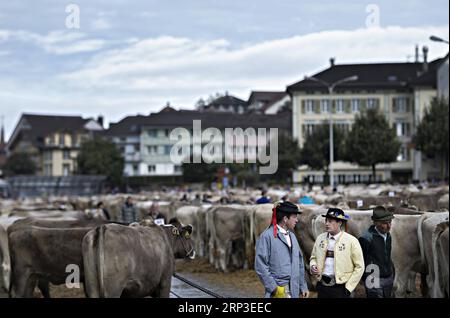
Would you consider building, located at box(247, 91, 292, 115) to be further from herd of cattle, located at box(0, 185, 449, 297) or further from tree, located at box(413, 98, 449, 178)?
herd of cattle, located at box(0, 185, 449, 297)

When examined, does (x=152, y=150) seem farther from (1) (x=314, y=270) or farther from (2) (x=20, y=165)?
(1) (x=314, y=270)

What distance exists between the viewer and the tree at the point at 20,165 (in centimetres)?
11388

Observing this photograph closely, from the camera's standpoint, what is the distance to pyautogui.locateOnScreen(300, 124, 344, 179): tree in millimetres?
71125

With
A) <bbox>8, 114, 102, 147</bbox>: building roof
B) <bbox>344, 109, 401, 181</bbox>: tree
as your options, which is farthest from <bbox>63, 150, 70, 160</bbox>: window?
<bbox>344, 109, 401, 181</bbox>: tree

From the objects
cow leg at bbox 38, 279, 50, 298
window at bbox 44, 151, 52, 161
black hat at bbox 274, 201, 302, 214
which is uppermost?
window at bbox 44, 151, 52, 161

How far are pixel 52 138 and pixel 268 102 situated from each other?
34.8m

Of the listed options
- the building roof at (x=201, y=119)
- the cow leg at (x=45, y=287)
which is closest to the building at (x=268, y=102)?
the building roof at (x=201, y=119)

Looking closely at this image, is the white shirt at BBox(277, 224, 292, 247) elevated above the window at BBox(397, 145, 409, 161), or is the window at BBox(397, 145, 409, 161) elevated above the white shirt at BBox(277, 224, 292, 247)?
the window at BBox(397, 145, 409, 161)

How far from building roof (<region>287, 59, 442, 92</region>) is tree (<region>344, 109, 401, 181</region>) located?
1668 cm

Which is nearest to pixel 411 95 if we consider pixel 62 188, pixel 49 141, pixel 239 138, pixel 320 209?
pixel 239 138

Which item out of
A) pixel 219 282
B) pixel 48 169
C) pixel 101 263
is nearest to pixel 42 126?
pixel 48 169

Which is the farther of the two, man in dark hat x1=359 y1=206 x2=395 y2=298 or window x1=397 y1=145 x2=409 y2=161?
window x1=397 y1=145 x2=409 y2=161

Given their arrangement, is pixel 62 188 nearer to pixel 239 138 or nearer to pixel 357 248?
pixel 239 138
